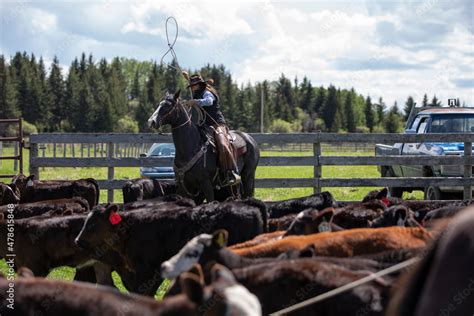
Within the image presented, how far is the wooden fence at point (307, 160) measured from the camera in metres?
14.2

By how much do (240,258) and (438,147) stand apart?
1094cm

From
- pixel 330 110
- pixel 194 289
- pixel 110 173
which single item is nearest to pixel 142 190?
pixel 110 173

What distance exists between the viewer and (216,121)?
12484mm

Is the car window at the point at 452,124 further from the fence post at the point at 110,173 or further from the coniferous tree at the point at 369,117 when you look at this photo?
the coniferous tree at the point at 369,117

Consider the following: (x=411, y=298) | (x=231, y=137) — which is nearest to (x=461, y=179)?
(x=231, y=137)

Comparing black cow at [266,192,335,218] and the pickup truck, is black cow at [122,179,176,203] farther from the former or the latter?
the pickup truck

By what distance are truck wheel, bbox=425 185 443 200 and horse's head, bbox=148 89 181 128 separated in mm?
6078

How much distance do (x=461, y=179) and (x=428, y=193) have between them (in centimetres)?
101

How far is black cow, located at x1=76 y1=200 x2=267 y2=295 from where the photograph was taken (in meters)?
7.71

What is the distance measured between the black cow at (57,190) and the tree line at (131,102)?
65677 millimetres

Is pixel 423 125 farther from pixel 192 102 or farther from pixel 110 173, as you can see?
pixel 110 173

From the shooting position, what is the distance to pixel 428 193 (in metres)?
15.3

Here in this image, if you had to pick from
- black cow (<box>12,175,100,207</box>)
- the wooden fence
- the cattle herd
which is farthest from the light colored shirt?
the cattle herd

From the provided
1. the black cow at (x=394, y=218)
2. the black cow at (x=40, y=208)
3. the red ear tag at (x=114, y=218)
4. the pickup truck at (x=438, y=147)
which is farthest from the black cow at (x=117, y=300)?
the pickup truck at (x=438, y=147)
